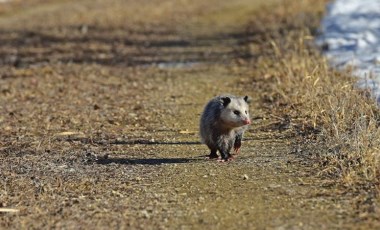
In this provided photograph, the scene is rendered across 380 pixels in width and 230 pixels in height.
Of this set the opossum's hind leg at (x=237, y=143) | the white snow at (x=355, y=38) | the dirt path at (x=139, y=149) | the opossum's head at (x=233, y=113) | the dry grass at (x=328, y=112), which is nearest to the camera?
the dirt path at (x=139, y=149)

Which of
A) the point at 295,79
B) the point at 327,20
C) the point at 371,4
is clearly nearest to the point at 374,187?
the point at 295,79

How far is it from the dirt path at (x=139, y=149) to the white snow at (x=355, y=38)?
1.74 meters

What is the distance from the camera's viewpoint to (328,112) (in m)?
9.42

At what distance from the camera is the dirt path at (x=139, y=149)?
6.86m

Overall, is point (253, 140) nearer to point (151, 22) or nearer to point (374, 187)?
point (374, 187)

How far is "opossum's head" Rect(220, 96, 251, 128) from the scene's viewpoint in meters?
8.70

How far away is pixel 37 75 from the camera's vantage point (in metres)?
16.1

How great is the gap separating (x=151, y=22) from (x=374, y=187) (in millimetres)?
19366

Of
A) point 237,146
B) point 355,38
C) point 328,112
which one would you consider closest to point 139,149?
point 237,146

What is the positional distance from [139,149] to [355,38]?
9.91 m

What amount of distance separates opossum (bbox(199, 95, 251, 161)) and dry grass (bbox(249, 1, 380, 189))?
885mm

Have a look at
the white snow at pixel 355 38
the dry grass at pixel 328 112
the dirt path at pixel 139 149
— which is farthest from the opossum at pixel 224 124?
the white snow at pixel 355 38

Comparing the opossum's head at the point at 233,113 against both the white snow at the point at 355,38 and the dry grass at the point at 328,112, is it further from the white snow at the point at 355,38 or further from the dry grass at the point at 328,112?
the white snow at the point at 355,38

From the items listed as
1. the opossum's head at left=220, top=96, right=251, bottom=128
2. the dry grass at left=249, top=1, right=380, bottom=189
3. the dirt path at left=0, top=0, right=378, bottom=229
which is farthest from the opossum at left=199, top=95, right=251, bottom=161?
the dry grass at left=249, top=1, right=380, bottom=189
